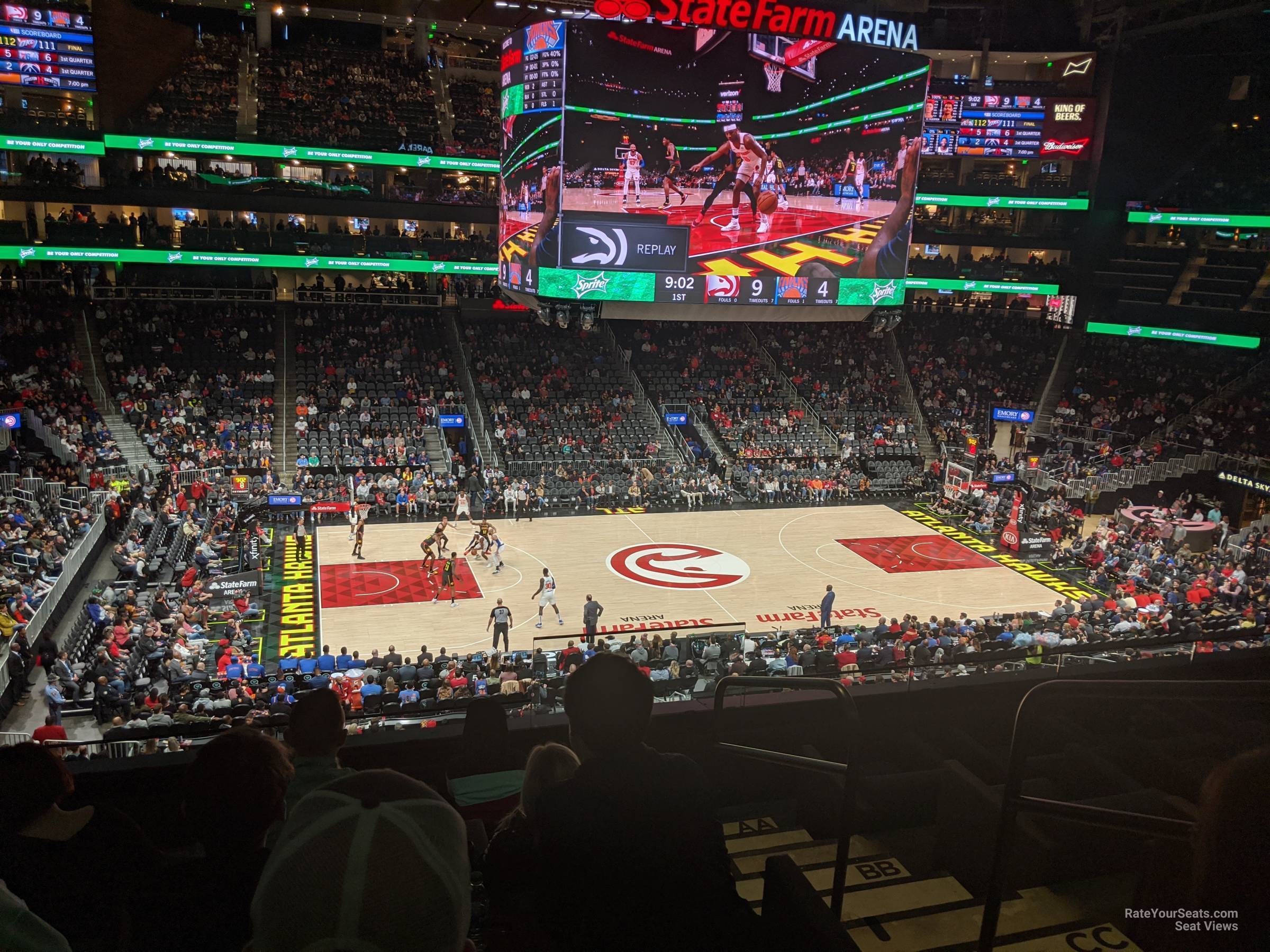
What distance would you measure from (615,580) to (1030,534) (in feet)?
40.1

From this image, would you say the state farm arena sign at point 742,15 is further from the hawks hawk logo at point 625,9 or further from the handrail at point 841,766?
the handrail at point 841,766

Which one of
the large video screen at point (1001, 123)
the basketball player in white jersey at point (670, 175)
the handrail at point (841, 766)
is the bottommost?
the handrail at point (841, 766)

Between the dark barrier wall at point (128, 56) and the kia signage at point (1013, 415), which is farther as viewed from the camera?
the kia signage at point (1013, 415)

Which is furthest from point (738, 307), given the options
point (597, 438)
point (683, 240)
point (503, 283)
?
point (597, 438)

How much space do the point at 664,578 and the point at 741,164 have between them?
10.1 metres

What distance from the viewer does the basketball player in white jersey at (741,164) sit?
2175 cm

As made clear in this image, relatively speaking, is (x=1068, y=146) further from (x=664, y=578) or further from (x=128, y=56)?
(x=128, y=56)

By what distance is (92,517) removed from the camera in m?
21.0

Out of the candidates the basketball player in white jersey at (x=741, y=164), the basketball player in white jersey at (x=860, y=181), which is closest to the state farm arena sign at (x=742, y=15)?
the basketball player in white jersey at (x=741, y=164)

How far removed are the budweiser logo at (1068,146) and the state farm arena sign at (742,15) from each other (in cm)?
2108

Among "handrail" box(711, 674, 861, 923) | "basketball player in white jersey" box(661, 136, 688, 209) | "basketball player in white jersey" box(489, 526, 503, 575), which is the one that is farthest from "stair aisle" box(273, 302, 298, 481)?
"handrail" box(711, 674, 861, 923)

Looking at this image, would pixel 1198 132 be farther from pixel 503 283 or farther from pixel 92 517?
pixel 92 517

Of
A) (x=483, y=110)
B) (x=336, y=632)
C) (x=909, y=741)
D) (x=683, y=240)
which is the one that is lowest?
(x=336, y=632)

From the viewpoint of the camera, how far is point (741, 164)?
21891mm
